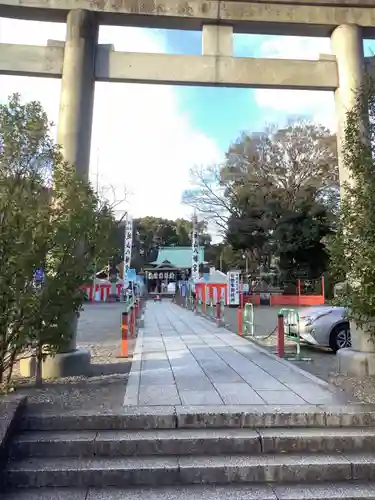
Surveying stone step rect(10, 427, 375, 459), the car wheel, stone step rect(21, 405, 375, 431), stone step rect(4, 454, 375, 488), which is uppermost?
the car wheel

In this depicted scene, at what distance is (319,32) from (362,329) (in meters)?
5.01

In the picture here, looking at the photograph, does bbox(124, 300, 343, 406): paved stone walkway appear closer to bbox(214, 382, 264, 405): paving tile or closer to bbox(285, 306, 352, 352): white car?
bbox(214, 382, 264, 405): paving tile

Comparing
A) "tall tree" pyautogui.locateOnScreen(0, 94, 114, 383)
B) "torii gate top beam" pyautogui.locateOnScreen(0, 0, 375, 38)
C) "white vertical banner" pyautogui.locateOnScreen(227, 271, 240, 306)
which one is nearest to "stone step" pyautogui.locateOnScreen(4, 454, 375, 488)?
"tall tree" pyautogui.locateOnScreen(0, 94, 114, 383)

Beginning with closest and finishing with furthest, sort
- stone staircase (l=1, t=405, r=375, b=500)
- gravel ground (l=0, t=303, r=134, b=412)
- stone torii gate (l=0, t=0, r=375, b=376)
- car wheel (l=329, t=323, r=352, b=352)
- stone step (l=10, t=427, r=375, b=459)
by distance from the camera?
stone staircase (l=1, t=405, r=375, b=500), stone step (l=10, t=427, r=375, b=459), gravel ground (l=0, t=303, r=134, b=412), stone torii gate (l=0, t=0, r=375, b=376), car wheel (l=329, t=323, r=352, b=352)

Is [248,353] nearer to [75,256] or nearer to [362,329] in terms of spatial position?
[362,329]

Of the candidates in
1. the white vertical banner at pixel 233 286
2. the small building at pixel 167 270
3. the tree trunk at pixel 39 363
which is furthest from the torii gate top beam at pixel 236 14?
the small building at pixel 167 270

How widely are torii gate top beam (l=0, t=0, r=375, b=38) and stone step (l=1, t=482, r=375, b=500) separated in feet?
22.0

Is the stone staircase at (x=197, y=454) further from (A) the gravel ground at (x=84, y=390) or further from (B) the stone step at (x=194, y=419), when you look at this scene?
(A) the gravel ground at (x=84, y=390)

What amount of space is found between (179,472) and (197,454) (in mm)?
311

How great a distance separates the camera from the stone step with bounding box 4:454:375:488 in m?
3.58

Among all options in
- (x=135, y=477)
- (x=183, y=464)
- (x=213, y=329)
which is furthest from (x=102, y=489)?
(x=213, y=329)

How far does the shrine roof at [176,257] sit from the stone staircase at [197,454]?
46.3 meters

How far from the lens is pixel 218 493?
3428mm

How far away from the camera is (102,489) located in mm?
3500
